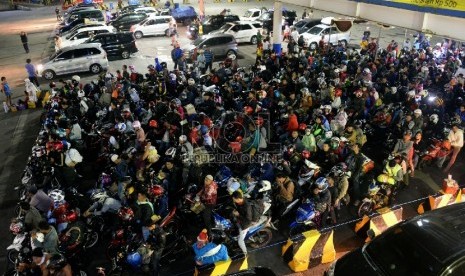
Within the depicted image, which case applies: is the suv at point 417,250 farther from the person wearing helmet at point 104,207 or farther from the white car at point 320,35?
the white car at point 320,35

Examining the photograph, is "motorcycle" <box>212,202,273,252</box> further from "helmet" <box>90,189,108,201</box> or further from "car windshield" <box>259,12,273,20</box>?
"car windshield" <box>259,12,273,20</box>

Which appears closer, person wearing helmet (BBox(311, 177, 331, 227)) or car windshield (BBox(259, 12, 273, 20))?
person wearing helmet (BBox(311, 177, 331, 227))

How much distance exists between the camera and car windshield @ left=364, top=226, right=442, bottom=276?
16.6 ft

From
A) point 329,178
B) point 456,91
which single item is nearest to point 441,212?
point 329,178

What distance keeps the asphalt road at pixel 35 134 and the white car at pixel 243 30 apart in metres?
0.61

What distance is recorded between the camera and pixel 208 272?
6305 mm

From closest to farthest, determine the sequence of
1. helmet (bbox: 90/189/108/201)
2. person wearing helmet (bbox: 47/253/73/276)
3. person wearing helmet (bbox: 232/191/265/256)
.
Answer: person wearing helmet (bbox: 47/253/73/276) < person wearing helmet (bbox: 232/191/265/256) < helmet (bbox: 90/189/108/201)

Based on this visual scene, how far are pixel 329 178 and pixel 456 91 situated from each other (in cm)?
874

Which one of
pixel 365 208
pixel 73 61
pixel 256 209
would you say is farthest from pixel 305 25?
pixel 256 209

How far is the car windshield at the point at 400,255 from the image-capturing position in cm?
507

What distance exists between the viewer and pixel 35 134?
1391cm

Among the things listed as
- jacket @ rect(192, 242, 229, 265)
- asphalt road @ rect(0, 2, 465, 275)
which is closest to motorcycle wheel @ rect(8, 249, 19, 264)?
asphalt road @ rect(0, 2, 465, 275)

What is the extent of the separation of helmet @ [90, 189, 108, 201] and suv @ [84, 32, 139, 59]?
53.5 feet

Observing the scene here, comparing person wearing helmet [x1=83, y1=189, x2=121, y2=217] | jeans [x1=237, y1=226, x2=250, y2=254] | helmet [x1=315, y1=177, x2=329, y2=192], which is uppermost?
helmet [x1=315, y1=177, x2=329, y2=192]
